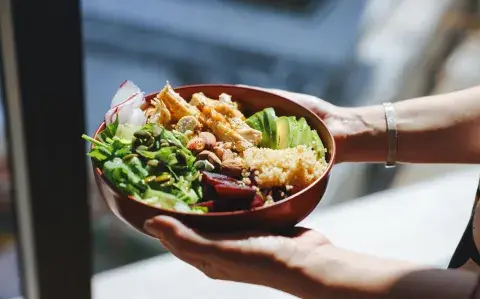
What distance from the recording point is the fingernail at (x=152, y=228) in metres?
0.92

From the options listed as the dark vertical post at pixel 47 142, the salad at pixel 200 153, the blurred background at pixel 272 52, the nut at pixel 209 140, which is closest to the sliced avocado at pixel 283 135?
the salad at pixel 200 153

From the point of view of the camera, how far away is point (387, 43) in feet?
11.2

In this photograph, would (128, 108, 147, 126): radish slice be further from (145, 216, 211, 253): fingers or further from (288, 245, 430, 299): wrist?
(288, 245, 430, 299): wrist

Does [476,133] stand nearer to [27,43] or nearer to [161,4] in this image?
[27,43]

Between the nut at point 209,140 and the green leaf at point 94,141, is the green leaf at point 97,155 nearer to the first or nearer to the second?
the green leaf at point 94,141

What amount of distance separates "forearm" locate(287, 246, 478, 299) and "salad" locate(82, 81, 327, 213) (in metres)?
0.12

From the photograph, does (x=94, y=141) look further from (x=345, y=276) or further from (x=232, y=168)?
(x=345, y=276)

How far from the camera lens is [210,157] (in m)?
1.00

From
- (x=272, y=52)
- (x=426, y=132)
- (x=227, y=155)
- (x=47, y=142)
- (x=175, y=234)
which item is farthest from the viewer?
(x=272, y=52)

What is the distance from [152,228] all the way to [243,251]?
0.44 ft

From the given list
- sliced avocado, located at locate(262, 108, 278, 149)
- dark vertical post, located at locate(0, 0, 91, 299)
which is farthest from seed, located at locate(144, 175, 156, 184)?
dark vertical post, located at locate(0, 0, 91, 299)

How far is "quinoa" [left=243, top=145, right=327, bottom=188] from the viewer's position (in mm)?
963

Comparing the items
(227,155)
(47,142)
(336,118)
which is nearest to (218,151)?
(227,155)

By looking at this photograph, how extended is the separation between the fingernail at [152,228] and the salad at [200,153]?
0.03 metres
